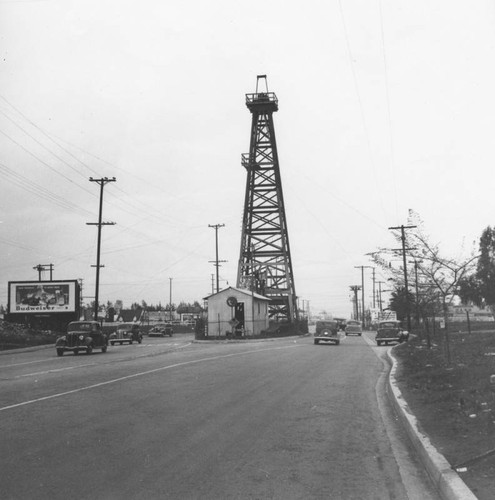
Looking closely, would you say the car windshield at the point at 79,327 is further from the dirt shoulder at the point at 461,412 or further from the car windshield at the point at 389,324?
the car windshield at the point at 389,324

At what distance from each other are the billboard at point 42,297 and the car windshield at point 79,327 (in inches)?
1085

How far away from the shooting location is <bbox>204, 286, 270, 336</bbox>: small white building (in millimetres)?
50781

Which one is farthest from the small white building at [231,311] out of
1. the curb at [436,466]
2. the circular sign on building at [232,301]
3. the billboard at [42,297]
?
the curb at [436,466]

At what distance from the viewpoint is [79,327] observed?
29906 mm

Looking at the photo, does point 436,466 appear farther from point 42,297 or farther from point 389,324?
point 42,297

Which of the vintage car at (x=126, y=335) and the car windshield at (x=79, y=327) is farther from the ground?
the car windshield at (x=79, y=327)

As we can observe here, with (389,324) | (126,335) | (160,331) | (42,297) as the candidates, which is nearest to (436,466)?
(389,324)

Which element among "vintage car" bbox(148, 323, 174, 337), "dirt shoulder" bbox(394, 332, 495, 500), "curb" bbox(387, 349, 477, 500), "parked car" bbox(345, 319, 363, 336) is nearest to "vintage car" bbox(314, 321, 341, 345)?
"dirt shoulder" bbox(394, 332, 495, 500)

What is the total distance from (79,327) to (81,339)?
98 cm

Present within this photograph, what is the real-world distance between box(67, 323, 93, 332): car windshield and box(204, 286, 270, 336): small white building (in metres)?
21.1

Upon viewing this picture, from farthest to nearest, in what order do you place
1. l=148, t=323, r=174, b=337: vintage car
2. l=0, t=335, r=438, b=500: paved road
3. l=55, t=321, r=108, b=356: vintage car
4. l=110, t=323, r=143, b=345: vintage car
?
l=148, t=323, r=174, b=337: vintage car → l=110, t=323, r=143, b=345: vintage car → l=55, t=321, r=108, b=356: vintage car → l=0, t=335, r=438, b=500: paved road

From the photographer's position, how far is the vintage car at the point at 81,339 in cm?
2884

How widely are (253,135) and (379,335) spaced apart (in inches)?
950

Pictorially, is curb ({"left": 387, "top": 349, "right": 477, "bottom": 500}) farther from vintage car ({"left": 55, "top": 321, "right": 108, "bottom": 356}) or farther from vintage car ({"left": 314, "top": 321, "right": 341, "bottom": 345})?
vintage car ({"left": 314, "top": 321, "right": 341, "bottom": 345})
